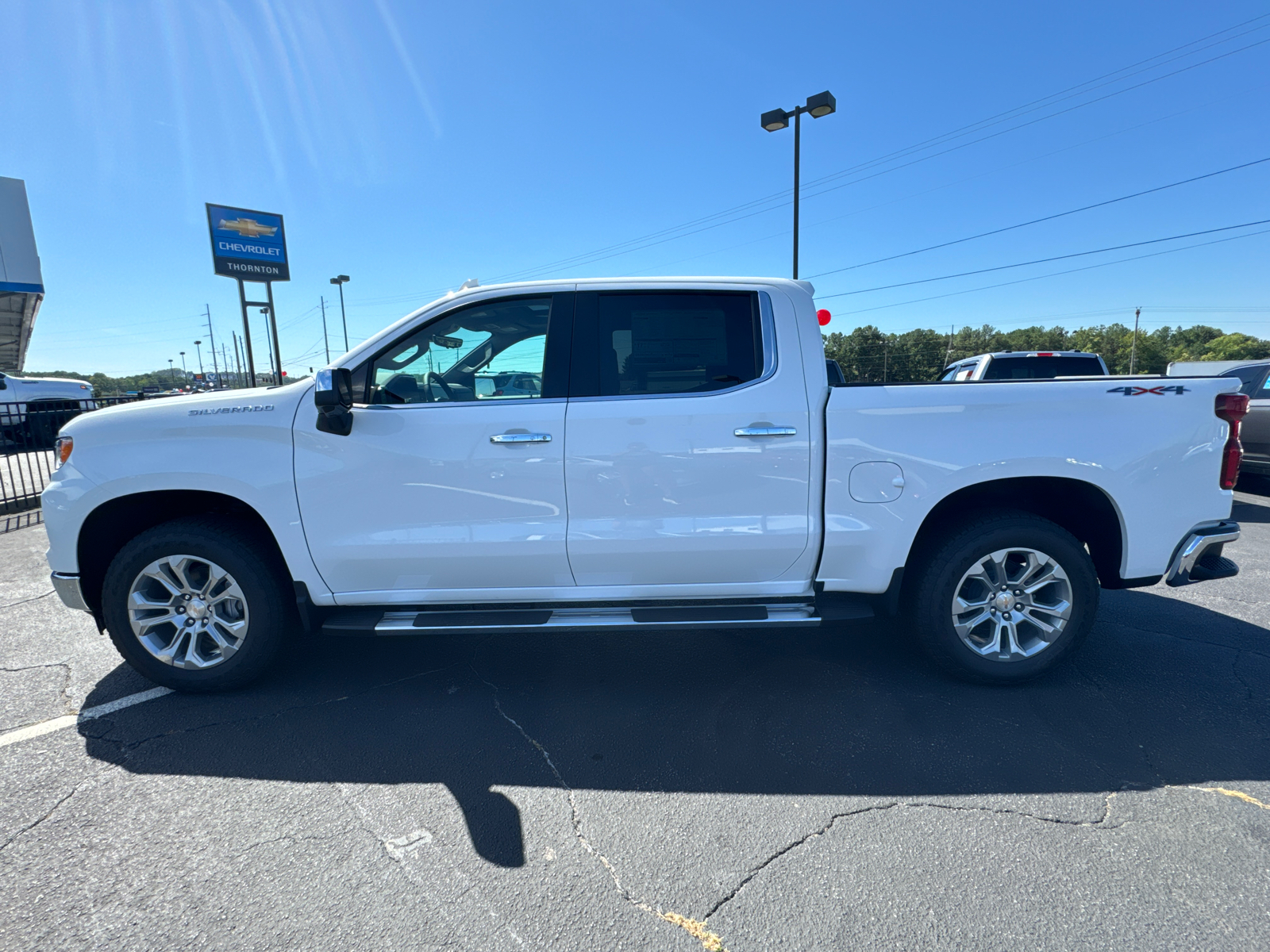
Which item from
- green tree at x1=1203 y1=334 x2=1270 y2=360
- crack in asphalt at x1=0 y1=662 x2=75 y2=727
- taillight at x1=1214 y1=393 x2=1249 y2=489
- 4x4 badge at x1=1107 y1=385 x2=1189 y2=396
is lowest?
crack in asphalt at x1=0 y1=662 x2=75 y2=727

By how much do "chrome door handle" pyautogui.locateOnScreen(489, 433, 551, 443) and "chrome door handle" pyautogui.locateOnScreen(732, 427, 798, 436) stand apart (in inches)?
35.4

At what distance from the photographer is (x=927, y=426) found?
309cm

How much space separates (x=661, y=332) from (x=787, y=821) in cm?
224

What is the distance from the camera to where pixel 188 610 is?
3.30 meters

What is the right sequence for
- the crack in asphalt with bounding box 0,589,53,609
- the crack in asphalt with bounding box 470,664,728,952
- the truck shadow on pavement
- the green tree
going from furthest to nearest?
the green tree → the crack in asphalt with bounding box 0,589,53,609 → the truck shadow on pavement → the crack in asphalt with bounding box 470,664,728,952

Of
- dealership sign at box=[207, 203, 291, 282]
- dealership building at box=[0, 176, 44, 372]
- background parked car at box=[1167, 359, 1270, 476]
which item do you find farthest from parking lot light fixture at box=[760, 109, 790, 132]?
dealership building at box=[0, 176, 44, 372]

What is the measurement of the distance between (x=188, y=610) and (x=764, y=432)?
301 cm

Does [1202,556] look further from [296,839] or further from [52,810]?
[52,810]

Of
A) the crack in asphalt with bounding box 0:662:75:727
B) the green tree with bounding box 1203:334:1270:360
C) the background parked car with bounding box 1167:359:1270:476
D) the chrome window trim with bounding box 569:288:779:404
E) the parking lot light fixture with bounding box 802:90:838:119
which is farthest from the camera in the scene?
the green tree with bounding box 1203:334:1270:360

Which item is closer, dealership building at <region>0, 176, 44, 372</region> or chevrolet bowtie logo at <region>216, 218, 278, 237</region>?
dealership building at <region>0, 176, 44, 372</region>

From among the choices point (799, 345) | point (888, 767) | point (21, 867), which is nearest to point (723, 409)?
point (799, 345)

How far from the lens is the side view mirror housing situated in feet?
9.79

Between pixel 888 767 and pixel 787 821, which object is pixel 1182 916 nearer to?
pixel 888 767

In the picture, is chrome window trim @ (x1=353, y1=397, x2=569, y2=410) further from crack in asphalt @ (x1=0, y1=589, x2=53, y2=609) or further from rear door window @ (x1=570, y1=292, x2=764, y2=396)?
crack in asphalt @ (x1=0, y1=589, x2=53, y2=609)
